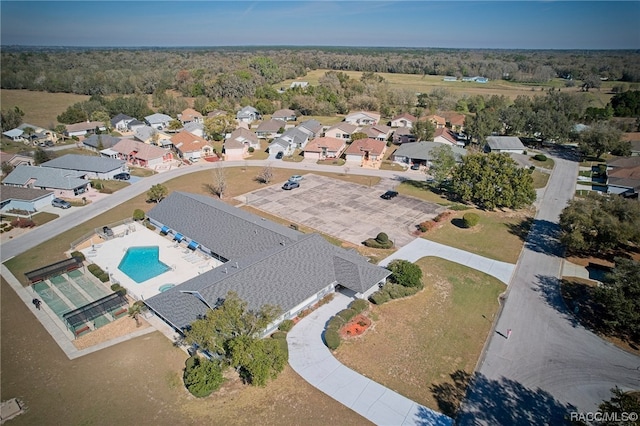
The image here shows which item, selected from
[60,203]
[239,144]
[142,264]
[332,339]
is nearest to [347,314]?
[332,339]

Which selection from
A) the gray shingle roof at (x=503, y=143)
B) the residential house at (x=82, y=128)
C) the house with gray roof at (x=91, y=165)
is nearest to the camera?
the house with gray roof at (x=91, y=165)

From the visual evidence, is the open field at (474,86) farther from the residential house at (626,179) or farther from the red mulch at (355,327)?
the red mulch at (355,327)

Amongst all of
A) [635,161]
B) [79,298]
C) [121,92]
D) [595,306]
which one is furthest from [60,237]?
[121,92]

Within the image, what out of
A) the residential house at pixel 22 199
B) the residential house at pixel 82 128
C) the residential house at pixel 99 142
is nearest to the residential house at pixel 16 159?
the residential house at pixel 99 142

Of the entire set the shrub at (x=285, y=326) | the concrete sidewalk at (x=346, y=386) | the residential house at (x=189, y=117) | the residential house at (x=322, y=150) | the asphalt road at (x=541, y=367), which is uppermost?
the residential house at (x=189, y=117)

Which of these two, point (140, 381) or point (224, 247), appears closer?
point (140, 381)

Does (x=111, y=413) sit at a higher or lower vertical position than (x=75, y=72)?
lower

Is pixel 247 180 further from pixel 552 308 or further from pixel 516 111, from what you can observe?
pixel 516 111
